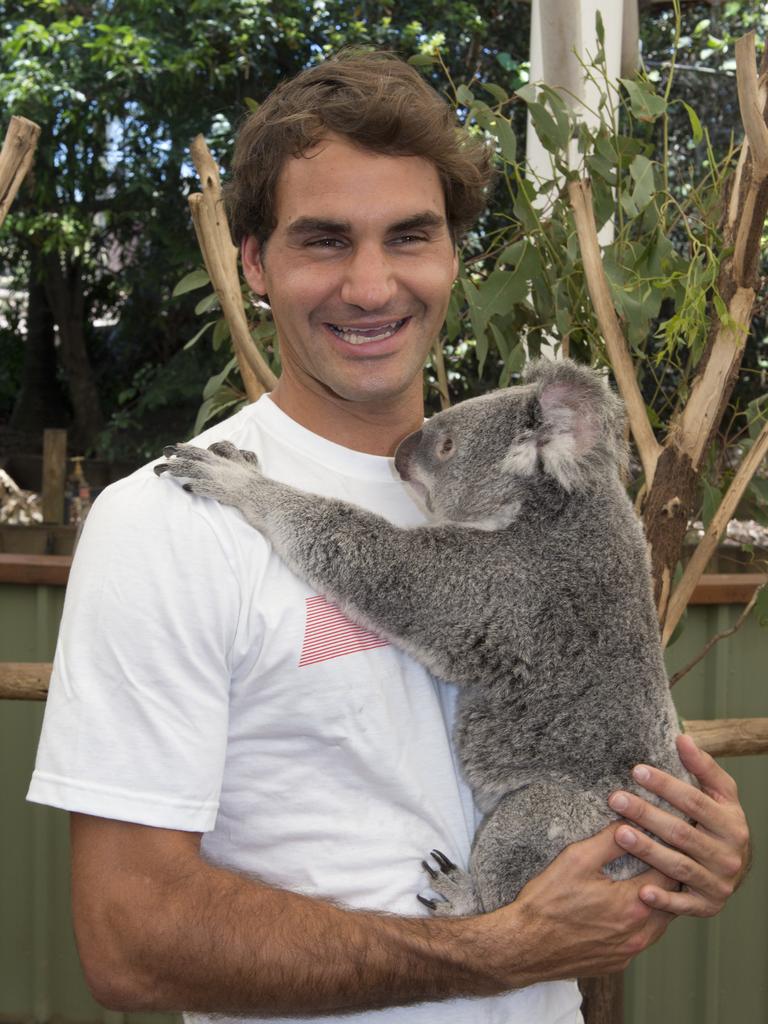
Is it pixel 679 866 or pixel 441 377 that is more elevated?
pixel 441 377

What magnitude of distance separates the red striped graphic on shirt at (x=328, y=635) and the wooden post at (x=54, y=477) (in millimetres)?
3542

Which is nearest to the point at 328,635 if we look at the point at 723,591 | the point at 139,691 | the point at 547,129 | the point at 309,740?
the point at 309,740

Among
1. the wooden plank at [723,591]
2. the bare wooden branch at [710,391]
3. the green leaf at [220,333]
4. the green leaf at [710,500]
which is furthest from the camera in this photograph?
the wooden plank at [723,591]

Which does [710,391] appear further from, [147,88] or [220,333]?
[147,88]

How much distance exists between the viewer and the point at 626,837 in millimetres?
1335

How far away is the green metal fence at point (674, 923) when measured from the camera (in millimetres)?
2893

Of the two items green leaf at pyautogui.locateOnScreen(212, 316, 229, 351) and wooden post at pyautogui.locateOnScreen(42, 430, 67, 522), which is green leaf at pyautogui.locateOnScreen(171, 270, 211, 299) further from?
wooden post at pyautogui.locateOnScreen(42, 430, 67, 522)

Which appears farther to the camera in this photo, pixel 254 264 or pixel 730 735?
pixel 730 735

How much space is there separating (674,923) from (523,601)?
5.86 ft

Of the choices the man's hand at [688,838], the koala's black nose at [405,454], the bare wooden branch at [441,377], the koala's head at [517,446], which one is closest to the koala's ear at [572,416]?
the koala's head at [517,446]

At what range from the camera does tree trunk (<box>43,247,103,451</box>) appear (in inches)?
390

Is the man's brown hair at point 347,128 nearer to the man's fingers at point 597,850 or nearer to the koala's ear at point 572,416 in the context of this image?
the koala's ear at point 572,416

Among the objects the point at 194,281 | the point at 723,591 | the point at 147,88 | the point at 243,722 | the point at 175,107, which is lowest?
the point at 723,591

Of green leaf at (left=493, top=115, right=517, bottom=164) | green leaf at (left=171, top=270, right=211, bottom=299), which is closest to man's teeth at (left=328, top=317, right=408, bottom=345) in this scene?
green leaf at (left=493, top=115, right=517, bottom=164)
